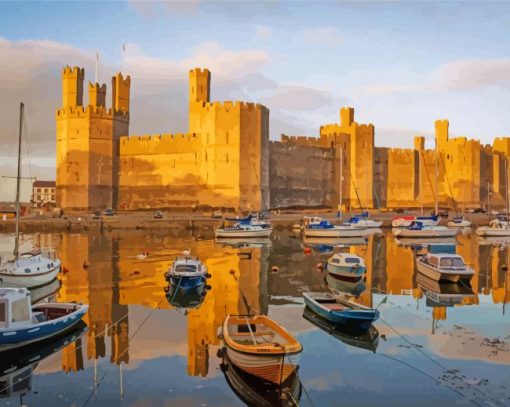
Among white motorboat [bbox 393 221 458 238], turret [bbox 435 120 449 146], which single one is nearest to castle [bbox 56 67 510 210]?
white motorboat [bbox 393 221 458 238]

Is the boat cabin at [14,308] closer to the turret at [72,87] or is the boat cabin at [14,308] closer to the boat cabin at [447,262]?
the boat cabin at [447,262]

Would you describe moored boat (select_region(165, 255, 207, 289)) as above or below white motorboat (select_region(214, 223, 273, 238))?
below

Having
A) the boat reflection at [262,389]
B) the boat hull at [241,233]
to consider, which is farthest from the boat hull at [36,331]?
the boat hull at [241,233]

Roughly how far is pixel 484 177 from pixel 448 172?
190 inches

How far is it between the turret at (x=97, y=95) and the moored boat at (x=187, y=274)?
36.0 metres

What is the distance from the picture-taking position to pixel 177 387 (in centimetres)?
966

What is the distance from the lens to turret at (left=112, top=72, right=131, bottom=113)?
174 ft

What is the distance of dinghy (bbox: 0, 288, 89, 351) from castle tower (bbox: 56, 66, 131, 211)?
38.5 m

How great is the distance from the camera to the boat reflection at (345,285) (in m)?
18.3

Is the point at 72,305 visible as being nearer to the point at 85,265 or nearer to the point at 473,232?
the point at 85,265

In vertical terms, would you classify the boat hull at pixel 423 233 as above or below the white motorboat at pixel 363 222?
below

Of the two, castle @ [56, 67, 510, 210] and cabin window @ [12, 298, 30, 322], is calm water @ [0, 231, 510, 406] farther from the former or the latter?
castle @ [56, 67, 510, 210]

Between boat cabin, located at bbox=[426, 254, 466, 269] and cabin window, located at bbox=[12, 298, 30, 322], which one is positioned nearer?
cabin window, located at bbox=[12, 298, 30, 322]

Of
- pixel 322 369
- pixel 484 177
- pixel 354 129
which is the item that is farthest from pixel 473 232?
pixel 322 369
